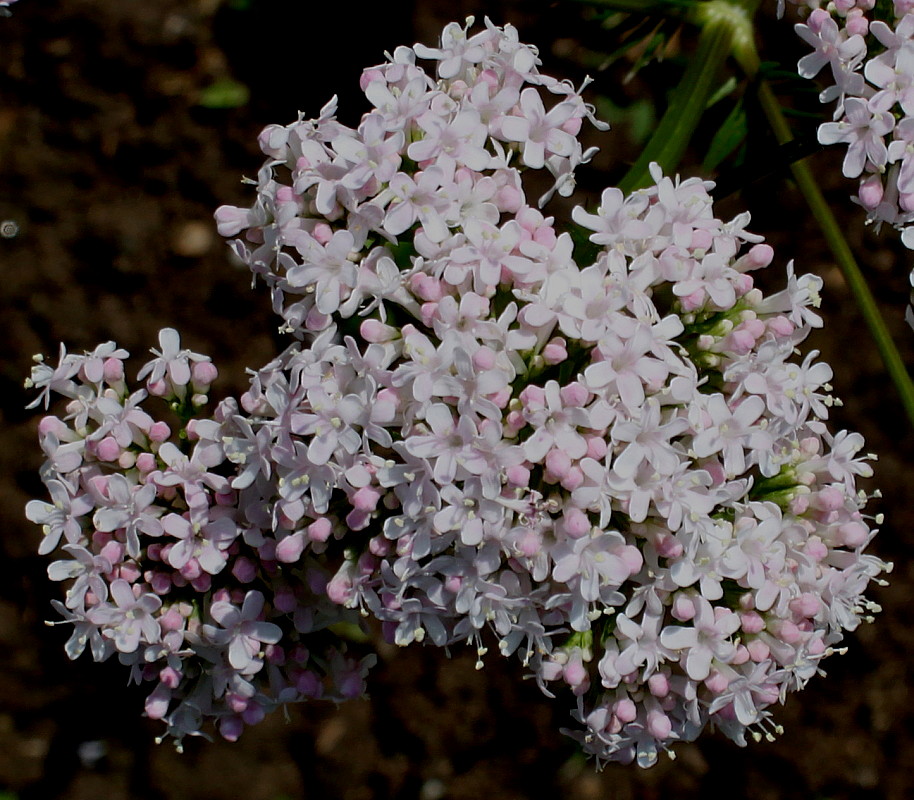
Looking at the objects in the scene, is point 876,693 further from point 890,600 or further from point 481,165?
point 481,165

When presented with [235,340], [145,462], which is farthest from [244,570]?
[235,340]

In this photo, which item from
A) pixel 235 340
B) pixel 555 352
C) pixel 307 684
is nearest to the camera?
pixel 555 352

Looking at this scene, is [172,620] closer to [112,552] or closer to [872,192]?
[112,552]

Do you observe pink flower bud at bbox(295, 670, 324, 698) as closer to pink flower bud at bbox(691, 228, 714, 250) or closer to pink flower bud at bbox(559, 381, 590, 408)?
pink flower bud at bbox(559, 381, 590, 408)

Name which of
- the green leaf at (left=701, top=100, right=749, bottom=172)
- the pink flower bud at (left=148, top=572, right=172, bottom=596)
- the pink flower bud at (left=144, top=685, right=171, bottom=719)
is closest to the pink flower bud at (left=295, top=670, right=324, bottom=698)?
the pink flower bud at (left=144, top=685, right=171, bottom=719)

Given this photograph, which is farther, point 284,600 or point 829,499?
point 284,600

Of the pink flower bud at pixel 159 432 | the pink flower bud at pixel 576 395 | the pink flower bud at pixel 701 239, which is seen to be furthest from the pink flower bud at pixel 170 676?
the pink flower bud at pixel 701 239

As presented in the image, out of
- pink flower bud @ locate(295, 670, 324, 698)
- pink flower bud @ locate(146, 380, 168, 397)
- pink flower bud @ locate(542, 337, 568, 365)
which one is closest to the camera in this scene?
pink flower bud @ locate(542, 337, 568, 365)
